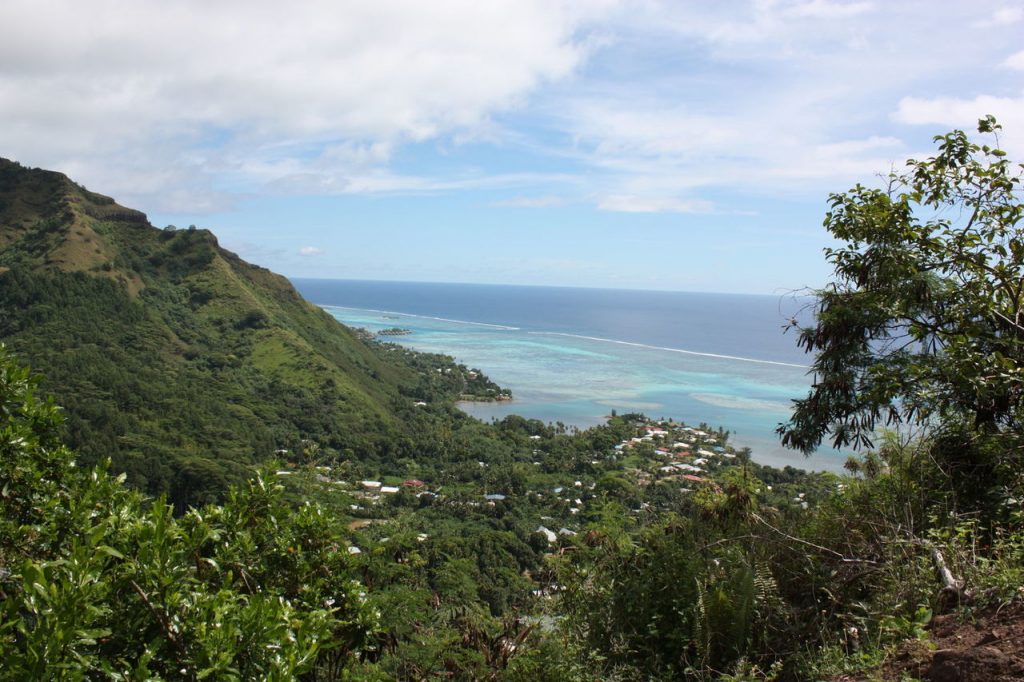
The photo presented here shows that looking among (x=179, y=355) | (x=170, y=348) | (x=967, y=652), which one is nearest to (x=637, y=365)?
(x=179, y=355)

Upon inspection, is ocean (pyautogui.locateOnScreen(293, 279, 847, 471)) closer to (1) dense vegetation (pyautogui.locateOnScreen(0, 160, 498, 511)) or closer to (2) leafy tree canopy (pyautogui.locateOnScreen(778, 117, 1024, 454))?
(2) leafy tree canopy (pyautogui.locateOnScreen(778, 117, 1024, 454))

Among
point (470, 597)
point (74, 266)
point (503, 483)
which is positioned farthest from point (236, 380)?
point (470, 597)

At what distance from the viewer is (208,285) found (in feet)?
180

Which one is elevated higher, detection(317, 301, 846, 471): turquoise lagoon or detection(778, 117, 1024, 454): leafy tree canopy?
detection(778, 117, 1024, 454): leafy tree canopy

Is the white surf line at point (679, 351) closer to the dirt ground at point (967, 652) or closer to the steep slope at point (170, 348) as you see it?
the steep slope at point (170, 348)

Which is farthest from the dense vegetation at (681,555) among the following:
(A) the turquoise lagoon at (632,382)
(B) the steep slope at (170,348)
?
(A) the turquoise lagoon at (632,382)

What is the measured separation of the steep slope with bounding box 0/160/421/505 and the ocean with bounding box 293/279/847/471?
12910mm

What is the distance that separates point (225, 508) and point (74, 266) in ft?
171

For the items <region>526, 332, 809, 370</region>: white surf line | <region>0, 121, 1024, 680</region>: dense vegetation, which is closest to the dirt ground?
<region>0, 121, 1024, 680</region>: dense vegetation

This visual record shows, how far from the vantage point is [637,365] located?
6938 cm

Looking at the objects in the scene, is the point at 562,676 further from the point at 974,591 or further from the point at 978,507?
the point at 978,507

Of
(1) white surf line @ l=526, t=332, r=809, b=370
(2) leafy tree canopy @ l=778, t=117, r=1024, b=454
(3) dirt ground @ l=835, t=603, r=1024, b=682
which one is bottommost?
(1) white surf line @ l=526, t=332, r=809, b=370

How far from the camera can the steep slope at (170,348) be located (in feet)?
102

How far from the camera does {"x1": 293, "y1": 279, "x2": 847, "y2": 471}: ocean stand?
4428 centimetres
